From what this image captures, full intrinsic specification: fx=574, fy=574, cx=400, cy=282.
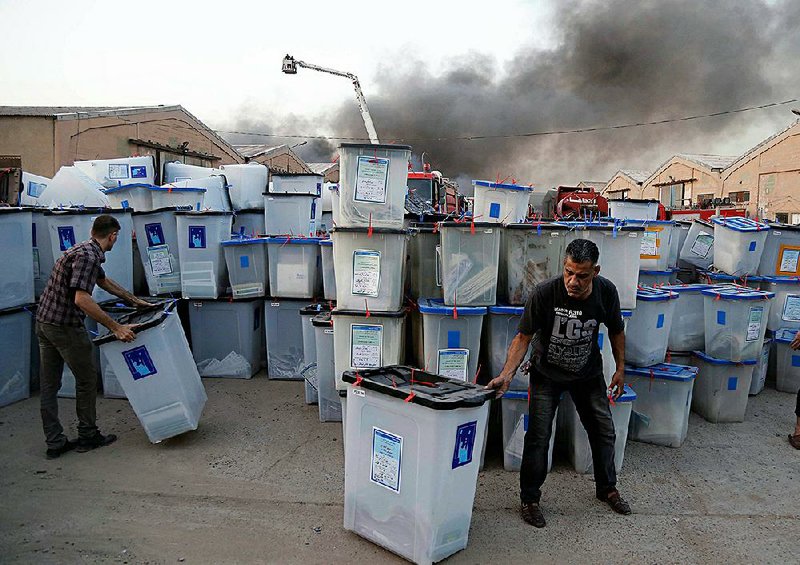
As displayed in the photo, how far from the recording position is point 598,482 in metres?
3.68

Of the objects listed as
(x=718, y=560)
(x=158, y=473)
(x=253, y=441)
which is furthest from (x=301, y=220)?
(x=718, y=560)

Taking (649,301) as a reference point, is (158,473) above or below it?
below

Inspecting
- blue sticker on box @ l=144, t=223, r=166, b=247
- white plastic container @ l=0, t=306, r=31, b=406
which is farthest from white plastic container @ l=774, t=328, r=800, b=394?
white plastic container @ l=0, t=306, r=31, b=406

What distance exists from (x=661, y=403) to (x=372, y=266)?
2594mm

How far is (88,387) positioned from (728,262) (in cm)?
644

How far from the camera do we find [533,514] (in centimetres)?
345

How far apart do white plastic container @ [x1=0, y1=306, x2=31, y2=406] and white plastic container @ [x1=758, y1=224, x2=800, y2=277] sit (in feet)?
25.3

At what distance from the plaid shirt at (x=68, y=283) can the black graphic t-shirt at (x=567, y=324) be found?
3.12 meters

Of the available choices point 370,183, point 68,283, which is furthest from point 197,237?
point 370,183

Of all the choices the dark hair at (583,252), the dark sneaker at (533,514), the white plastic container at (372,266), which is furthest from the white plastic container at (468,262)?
the dark sneaker at (533,514)

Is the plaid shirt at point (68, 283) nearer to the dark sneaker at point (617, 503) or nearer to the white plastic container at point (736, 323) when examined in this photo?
the dark sneaker at point (617, 503)

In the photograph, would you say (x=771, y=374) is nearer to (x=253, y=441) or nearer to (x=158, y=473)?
(x=253, y=441)

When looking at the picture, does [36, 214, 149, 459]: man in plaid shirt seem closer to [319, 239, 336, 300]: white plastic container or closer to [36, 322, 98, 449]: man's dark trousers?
[36, 322, 98, 449]: man's dark trousers

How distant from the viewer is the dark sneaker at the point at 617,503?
3.57m
